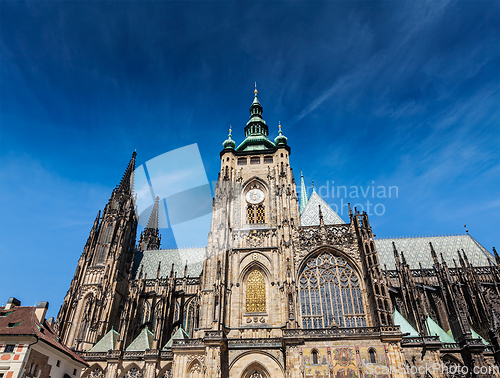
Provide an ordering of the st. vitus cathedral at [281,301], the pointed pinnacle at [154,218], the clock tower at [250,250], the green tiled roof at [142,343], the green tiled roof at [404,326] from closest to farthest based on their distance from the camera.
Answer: the st. vitus cathedral at [281,301]
the green tiled roof at [404,326]
the clock tower at [250,250]
the green tiled roof at [142,343]
the pointed pinnacle at [154,218]

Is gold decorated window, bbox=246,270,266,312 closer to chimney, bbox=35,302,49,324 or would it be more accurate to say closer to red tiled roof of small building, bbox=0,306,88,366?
red tiled roof of small building, bbox=0,306,88,366

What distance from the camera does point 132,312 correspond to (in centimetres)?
3931

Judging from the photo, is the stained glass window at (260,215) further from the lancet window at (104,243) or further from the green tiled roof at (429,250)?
the lancet window at (104,243)

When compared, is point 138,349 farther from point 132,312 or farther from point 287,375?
point 287,375

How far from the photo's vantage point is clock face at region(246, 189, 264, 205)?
3703 cm

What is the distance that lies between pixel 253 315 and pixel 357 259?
35.0ft

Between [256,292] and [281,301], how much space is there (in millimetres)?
2695

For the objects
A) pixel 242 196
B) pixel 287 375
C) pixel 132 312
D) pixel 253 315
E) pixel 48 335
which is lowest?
pixel 287 375

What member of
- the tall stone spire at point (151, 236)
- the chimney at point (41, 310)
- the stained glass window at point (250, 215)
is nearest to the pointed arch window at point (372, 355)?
the stained glass window at point (250, 215)

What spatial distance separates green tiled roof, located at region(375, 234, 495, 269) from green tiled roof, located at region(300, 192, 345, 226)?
11386 mm

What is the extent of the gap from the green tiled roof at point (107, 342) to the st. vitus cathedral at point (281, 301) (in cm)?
14

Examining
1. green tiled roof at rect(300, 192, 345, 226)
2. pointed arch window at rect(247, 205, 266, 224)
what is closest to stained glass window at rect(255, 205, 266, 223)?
pointed arch window at rect(247, 205, 266, 224)

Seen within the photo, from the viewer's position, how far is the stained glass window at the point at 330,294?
2856 centimetres

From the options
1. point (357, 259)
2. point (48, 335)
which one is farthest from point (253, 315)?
point (48, 335)
